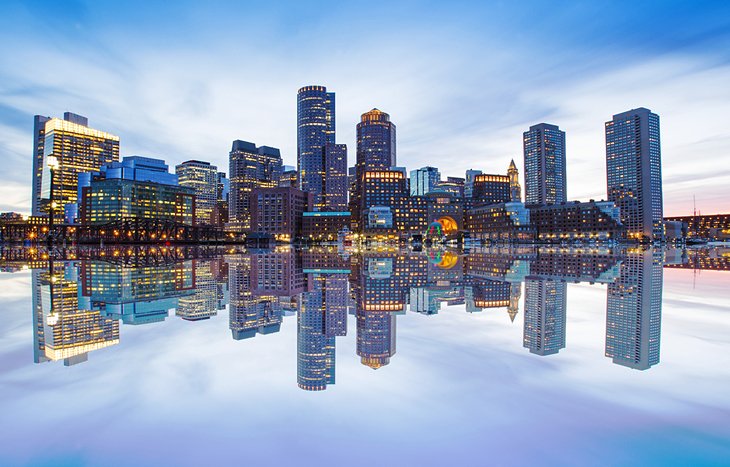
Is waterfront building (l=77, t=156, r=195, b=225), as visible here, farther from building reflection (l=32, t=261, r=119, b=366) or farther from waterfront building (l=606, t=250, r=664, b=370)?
waterfront building (l=606, t=250, r=664, b=370)

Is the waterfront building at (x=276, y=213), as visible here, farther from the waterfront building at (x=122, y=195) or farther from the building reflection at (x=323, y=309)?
the building reflection at (x=323, y=309)

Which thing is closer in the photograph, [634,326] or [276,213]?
[634,326]

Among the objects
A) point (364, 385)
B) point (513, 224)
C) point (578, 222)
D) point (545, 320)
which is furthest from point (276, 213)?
point (364, 385)

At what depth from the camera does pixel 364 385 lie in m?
5.67

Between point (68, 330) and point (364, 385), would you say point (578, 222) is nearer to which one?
point (364, 385)

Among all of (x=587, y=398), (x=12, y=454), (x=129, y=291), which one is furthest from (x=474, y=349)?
(x=129, y=291)

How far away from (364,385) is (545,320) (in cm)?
607

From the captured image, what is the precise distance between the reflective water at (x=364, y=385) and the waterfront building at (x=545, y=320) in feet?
0.24

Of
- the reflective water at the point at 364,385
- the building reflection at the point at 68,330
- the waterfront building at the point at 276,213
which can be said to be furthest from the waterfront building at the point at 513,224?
the building reflection at the point at 68,330

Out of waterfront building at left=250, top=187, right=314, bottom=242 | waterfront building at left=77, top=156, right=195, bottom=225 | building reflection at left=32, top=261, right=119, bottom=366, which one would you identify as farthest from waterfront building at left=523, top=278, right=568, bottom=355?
waterfront building at left=77, top=156, right=195, bottom=225

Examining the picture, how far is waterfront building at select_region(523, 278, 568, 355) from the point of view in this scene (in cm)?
800

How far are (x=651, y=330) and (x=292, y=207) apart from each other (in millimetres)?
194056

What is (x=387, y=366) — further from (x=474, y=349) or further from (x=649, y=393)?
(x=649, y=393)

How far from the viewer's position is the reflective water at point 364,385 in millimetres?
3861
